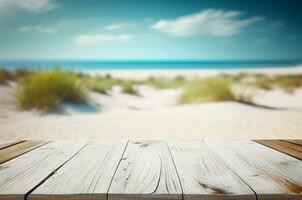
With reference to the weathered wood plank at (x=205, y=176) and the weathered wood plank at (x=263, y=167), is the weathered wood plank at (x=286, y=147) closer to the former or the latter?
the weathered wood plank at (x=263, y=167)

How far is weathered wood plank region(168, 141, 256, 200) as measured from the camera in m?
0.61

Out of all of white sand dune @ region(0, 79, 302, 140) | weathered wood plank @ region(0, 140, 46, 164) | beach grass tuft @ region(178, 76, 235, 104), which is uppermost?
weathered wood plank @ region(0, 140, 46, 164)

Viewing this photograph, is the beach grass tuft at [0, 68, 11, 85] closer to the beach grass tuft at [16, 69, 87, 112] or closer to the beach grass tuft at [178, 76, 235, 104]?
the beach grass tuft at [16, 69, 87, 112]

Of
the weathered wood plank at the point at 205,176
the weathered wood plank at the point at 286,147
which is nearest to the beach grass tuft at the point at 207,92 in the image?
the weathered wood plank at the point at 286,147

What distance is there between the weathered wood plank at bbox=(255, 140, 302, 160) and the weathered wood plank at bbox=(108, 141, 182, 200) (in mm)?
365

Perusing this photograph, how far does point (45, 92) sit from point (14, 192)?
4.81m

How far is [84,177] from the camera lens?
0.71m

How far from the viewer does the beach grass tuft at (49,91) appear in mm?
5016

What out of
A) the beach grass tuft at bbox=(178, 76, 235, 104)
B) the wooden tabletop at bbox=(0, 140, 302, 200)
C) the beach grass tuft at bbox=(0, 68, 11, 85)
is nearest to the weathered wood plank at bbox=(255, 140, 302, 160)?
the wooden tabletop at bbox=(0, 140, 302, 200)

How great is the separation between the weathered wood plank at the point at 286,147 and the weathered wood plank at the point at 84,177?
51 centimetres

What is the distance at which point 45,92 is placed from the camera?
205 inches

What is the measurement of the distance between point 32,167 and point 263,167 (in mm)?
587

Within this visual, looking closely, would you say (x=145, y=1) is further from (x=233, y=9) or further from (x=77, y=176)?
(x=77, y=176)

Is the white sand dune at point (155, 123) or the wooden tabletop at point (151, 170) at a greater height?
the wooden tabletop at point (151, 170)
